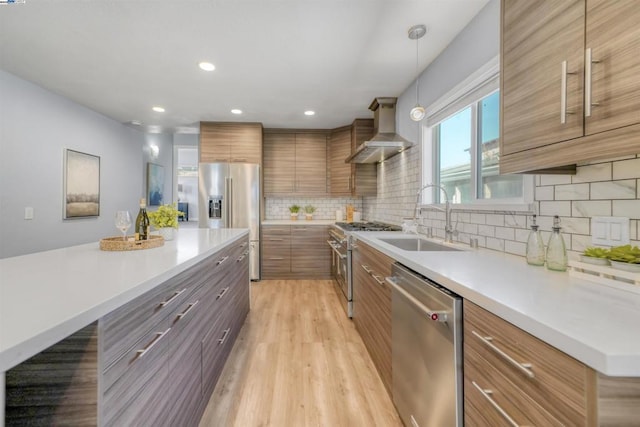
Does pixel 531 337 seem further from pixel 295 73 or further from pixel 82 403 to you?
pixel 295 73

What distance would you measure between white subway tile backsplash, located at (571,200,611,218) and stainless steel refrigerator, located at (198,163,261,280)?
12.1 feet

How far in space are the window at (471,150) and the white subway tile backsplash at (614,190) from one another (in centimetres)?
31

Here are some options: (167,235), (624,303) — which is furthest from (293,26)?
(624,303)

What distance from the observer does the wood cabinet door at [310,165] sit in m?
4.73

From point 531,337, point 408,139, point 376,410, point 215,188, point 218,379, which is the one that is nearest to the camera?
point 531,337

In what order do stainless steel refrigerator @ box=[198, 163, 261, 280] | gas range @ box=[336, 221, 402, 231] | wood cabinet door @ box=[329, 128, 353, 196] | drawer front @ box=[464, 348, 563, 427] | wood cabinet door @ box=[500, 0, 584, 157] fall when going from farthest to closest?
1. wood cabinet door @ box=[329, 128, 353, 196]
2. stainless steel refrigerator @ box=[198, 163, 261, 280]
3. gas range @ box=[336, 221, 402, 231]
4. wood cabinet door @ box=[500, 0, 584, 157]
5. drawer front @ box=[464, 348, 563, 427]

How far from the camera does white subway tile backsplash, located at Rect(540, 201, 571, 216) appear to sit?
1239mm

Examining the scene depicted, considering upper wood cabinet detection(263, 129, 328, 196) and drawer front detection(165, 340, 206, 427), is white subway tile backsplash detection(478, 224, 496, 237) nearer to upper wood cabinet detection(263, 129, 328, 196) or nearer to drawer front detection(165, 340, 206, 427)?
drawer front detection(165, 340, 206, 427)

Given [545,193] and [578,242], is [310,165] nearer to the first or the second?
[545,193]

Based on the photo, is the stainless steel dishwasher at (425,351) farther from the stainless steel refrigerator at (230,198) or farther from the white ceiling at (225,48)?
the stainless steel refrigerator at (230,198)

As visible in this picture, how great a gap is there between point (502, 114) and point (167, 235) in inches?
83.5

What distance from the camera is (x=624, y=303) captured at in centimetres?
74

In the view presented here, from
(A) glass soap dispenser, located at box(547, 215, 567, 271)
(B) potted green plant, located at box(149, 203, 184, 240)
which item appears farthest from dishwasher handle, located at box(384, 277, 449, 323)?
(B) potted green plant, located at box(149, 203, 184, 240)

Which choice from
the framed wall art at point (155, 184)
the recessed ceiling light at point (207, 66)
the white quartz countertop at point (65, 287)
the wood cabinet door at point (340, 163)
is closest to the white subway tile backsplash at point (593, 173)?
the white quartz countertop at point (65, 287)
